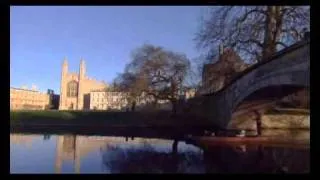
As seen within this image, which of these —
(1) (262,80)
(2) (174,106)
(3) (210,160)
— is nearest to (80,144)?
(2) (174,106)

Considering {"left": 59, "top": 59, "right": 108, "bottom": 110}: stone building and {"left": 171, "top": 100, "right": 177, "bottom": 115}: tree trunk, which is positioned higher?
{"left": 59, "top": 59, "right": 108, "bottom": 110}: stone building

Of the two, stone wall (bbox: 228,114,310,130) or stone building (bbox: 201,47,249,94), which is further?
stone building (bbox: 201,47,249,94)

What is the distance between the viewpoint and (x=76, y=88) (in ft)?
9.28

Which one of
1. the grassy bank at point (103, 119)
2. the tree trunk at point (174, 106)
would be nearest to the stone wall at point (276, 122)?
the grassy bank at point (103, 119)

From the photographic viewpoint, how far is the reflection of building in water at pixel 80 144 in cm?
296

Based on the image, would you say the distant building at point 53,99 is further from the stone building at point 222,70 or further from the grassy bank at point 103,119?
the stone building at point 222,70

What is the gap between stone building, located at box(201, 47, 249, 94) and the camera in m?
3.43

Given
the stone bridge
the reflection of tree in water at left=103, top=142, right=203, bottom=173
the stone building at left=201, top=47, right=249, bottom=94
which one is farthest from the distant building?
the stone building at left=201, top=47, right=249, bottom=94

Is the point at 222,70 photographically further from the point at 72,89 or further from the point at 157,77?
the point at 72,89

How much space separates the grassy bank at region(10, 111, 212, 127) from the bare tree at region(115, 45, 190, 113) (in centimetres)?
15

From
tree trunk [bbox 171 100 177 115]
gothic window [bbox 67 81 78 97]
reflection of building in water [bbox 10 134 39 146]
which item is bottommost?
reflection of building in water [bbox 10 134 39 146]

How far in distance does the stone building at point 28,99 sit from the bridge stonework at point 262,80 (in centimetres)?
112

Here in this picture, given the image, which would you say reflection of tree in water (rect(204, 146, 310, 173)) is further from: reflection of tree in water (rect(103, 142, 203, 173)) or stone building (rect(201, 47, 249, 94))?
stone building (rect(201, 47, 249, 94))
